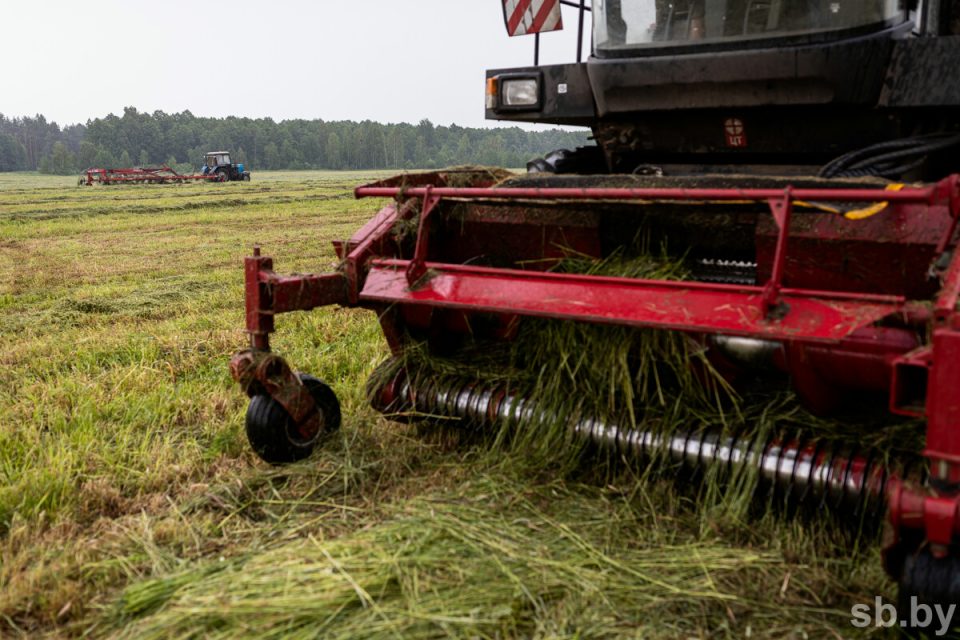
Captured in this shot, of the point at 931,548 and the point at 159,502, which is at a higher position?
the point at 931,548

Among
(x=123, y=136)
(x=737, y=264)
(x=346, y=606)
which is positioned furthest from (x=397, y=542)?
(x=123, y=136)

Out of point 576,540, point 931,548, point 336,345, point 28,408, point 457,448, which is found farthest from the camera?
point 336,345

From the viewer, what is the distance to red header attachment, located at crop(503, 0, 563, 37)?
4.40 m

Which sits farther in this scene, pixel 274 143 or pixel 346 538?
pixel 274 143

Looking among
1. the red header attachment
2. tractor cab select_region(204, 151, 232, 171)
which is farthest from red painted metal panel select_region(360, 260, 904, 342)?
tractor cab select_region(204, 151, 232, 171)

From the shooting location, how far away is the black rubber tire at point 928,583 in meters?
2.04

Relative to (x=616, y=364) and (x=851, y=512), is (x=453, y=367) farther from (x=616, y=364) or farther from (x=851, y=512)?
(x=851, y=512)

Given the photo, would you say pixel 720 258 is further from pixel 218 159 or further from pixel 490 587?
pixel 218 159

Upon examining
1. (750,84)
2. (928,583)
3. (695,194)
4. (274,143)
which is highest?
(274,143)

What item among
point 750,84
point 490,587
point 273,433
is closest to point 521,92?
point 750,84

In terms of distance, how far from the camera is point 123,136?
102 meters

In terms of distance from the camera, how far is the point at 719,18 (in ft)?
12.4

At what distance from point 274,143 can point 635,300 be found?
4179 inches

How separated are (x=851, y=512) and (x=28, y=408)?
3.49 m
